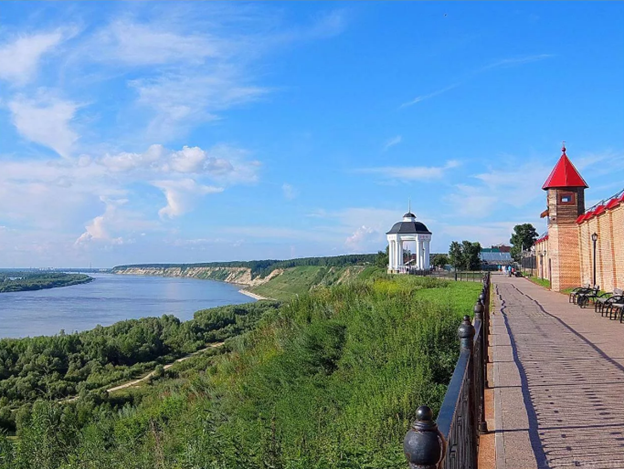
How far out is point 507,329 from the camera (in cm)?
1040

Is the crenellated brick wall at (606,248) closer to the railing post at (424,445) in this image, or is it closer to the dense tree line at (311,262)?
the railing post at (424,445)

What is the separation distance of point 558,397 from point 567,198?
735 inches

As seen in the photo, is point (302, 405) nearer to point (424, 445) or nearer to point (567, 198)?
point (424, 445)

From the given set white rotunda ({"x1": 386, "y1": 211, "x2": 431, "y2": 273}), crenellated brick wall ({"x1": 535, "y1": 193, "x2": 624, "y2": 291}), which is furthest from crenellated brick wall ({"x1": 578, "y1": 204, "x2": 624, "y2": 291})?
white rotunda ({"x1": 386, "y1": 211, "x2": 431, "y2": 273})

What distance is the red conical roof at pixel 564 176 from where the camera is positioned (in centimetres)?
2136

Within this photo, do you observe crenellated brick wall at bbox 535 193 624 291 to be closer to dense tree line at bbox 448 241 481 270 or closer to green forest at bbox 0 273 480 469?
green forest at bbox 0 273 480 469

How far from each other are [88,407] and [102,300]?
3004 inches

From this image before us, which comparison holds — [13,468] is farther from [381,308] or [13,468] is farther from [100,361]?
[100,361]

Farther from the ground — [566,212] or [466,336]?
[566,212]

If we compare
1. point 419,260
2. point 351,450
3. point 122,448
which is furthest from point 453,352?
point 419,260

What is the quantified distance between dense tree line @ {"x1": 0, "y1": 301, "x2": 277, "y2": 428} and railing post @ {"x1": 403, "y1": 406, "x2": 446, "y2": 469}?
24915 millimetres

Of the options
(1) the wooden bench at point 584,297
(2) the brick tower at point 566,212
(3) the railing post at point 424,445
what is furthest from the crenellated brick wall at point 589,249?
(3) the railing post at point 424,445

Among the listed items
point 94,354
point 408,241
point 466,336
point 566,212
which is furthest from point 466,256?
point 466,336

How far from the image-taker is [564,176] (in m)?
21.4
